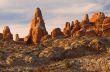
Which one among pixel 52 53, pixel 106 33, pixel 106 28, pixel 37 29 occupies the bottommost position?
pixel 52 53

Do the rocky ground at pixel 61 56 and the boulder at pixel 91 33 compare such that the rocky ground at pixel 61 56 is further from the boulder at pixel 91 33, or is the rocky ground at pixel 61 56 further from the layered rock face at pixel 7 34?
the layered rock face at pixel 7 34

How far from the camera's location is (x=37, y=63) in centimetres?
16325

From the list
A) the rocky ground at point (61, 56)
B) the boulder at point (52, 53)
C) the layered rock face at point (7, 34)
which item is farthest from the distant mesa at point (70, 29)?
the boulder at point (52, 53)

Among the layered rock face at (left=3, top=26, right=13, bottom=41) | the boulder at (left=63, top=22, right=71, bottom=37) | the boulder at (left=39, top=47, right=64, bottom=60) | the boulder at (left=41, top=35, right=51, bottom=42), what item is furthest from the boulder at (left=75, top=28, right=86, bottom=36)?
the layered rock face at (left=3, top=26, right=13, bottom=41)

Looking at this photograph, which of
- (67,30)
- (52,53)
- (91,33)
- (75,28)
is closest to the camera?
(52,53)

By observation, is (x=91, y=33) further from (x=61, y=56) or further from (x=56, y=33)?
(x=61, y=56)

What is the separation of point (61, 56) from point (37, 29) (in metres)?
24.9

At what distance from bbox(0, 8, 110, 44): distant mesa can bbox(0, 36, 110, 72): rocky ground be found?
6.78m

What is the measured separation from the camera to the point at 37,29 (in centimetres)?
19012

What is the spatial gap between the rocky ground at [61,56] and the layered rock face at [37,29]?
29.4ft

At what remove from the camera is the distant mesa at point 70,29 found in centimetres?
18650

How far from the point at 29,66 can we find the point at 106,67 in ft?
63.5

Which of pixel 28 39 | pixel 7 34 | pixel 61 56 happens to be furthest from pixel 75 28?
pixel 61 56

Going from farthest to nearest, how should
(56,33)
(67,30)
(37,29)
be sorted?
1. (67,30)
2. (37,29)
3. (56,33)
